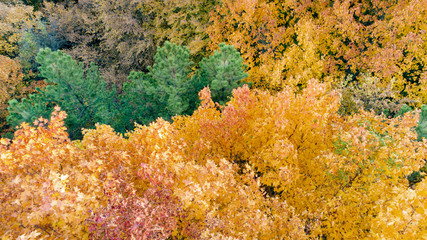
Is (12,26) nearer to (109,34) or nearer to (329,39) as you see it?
(109,34)

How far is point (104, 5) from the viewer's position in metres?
28.0

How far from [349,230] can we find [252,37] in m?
19.0

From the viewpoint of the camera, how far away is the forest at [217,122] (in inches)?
317

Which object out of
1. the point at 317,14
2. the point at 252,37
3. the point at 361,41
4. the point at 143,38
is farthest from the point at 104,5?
the point at 361,41

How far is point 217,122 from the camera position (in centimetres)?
1379

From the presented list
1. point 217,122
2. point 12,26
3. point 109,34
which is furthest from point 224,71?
point 12,26

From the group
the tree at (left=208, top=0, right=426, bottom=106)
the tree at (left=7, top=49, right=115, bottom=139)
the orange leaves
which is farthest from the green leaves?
the tree at (left=208, top=0, right=426, bottom=106)

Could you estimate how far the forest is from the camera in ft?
26.4

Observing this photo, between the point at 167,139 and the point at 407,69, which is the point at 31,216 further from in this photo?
the point at 407,69

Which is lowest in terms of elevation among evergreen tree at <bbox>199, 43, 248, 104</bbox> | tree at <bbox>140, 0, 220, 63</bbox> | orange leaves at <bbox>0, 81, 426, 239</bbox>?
orange leaves at <bbox>0, 81, 426, 239</bbox>

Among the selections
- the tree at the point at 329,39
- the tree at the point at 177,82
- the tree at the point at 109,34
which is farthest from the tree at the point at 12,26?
the tree at the point at 329,39

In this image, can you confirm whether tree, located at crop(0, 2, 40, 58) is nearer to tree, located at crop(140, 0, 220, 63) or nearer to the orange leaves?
tree, located at crop(140, 0, 220, 63)

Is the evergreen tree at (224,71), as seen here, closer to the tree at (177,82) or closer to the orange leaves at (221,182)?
the tree at (177,82)

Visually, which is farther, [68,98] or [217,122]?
[68,98]
